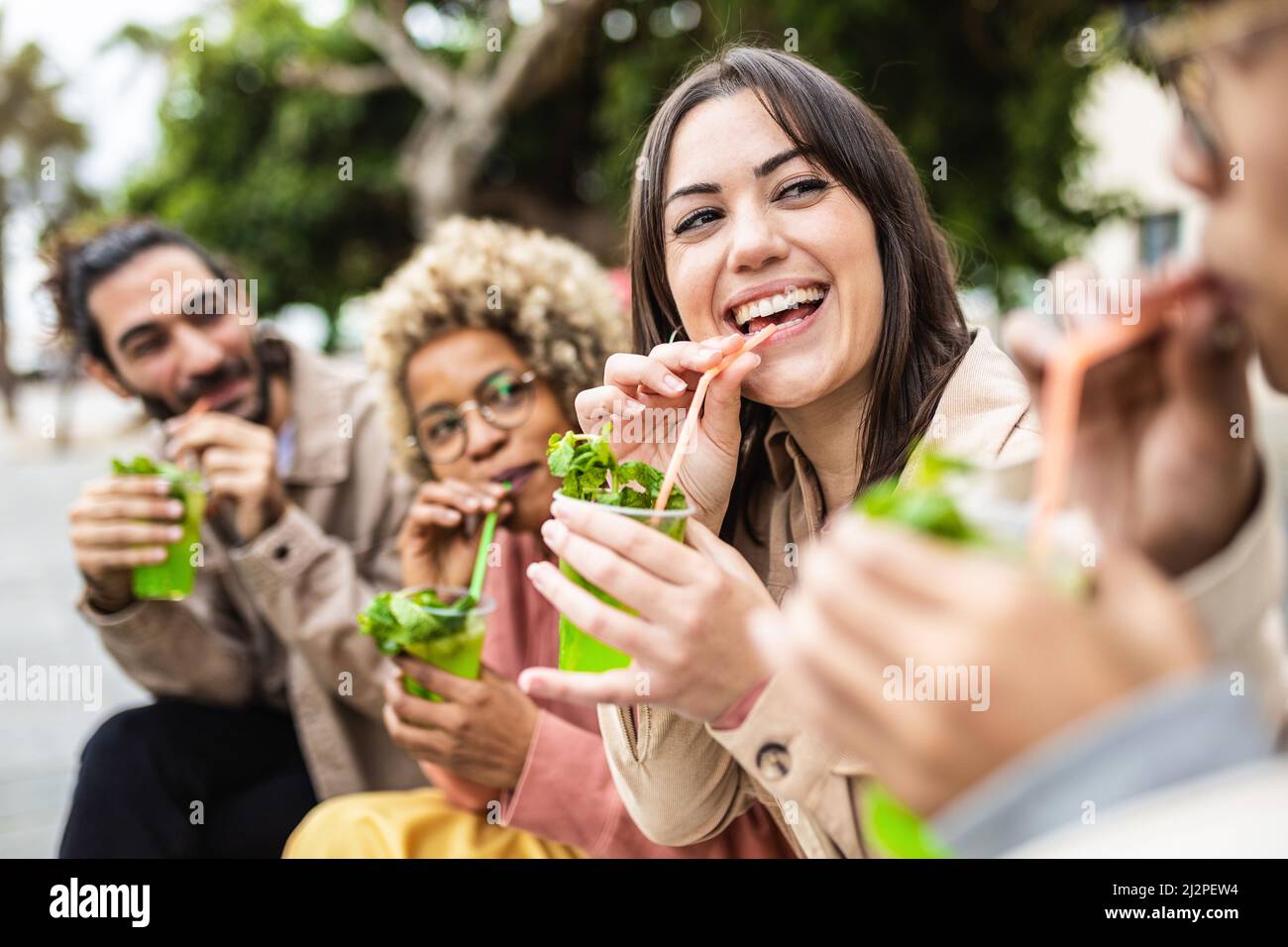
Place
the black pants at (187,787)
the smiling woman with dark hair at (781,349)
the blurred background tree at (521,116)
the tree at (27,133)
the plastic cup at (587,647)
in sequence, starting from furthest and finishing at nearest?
1. the tree at (27,133)
2. the blurred background tree at (521,116)
3. the black pants at (187,787)
4. the smiling woman with dark hair at (781,349)
5. the plastic cup at (587,647)

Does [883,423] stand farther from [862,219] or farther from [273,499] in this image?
[273,499]

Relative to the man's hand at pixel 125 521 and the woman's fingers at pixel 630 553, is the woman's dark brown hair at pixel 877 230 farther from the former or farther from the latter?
the man's hand at pixel 125 521

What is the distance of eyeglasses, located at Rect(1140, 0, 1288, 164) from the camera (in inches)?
35.4

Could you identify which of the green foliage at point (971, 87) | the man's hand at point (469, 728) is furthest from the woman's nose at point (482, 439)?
the green foliage at point (971, 87)

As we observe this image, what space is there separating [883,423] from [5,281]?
16399mm

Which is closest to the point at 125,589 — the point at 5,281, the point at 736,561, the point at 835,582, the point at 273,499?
the point at 273,499

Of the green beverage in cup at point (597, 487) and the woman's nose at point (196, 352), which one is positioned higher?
the woman's nose at point (196, 352)

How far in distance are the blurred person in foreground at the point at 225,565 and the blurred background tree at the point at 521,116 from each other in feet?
4.49

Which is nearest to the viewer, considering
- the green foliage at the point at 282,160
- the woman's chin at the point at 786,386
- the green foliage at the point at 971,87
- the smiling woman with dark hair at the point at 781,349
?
the smiling woman with dark hair at the point at 781,349

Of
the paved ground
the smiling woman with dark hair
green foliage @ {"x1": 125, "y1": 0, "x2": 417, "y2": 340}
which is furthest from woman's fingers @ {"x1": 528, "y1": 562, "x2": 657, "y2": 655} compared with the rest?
green foliage @ {"x1": 125, "y1": 0, "x2": 417, "y2": 340}

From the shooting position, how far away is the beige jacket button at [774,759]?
4.88ft

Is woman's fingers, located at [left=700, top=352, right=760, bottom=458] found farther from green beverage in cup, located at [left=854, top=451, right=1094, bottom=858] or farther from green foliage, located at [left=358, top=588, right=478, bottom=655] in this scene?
green beverage in cup, located at [left=854, top=451, right=1094, bottom=858]

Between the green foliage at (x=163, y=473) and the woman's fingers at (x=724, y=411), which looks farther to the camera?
the green foliage at (x=163, y=473)

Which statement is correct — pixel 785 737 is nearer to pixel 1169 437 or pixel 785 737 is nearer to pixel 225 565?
pixel 1169 437
